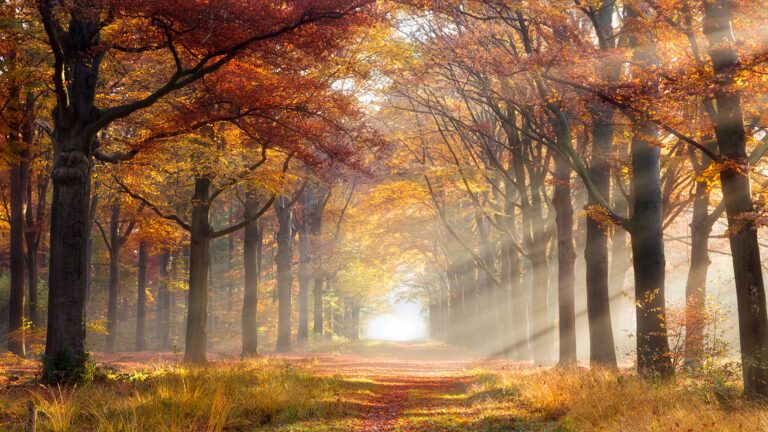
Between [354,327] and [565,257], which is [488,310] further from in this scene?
[354,327]

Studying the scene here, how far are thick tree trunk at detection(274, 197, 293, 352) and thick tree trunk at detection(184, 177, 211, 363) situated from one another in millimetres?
8094

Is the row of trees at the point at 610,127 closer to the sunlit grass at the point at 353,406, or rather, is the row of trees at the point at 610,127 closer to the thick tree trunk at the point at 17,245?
the sunlit grass at the point at 353,406

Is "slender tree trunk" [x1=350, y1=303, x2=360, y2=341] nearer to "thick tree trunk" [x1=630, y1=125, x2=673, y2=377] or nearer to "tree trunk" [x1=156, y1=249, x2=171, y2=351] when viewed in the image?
"tree trunk" [x1=156, y1=249, x2=171, y2=351]

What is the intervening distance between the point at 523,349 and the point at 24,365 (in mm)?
17064


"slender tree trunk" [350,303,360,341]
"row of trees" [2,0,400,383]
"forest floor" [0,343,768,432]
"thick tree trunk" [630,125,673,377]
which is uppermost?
"row of trees" [2,0,400,383]

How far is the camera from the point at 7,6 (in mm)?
10211

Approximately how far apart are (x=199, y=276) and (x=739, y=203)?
42.5 feet

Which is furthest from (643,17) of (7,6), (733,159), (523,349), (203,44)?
(523,349)

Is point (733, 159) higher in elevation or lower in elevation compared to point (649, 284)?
higher

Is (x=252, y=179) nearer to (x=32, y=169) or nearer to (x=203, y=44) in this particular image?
(x=203, y=44)

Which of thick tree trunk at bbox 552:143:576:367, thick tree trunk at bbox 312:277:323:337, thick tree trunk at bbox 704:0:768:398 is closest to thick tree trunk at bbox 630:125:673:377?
thick tree trunk at bbox 704:0:768:398

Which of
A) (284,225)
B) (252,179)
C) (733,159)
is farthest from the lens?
(284,225)

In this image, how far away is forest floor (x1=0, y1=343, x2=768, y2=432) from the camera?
→ 621cm

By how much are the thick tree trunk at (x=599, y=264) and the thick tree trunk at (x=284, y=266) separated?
13.8 m
